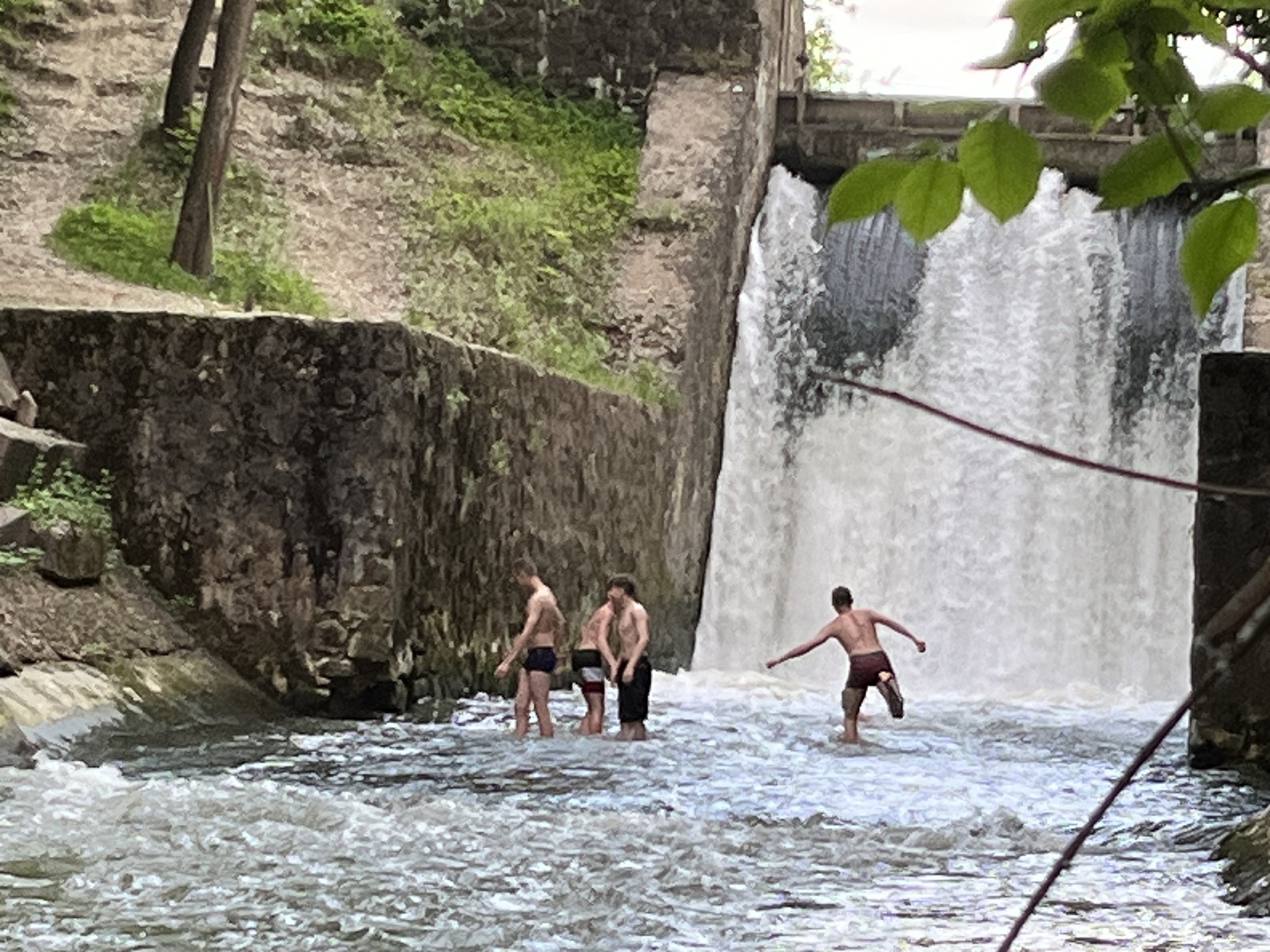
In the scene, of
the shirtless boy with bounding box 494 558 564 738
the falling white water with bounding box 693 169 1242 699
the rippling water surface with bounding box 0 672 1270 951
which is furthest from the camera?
the falling white water with bounding box 693 169 1242 699

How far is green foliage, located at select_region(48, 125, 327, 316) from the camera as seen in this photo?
556 inches

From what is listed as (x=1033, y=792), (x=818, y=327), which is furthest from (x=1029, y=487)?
(x=1033, y=792)

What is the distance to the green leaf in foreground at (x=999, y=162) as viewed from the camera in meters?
0.91

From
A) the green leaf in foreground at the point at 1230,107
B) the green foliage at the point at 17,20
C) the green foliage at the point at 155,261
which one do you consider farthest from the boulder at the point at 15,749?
the green foliage at the point at 17,20

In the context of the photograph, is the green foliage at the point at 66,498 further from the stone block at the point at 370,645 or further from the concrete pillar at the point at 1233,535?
the concrete pillar at the point at 1233,535

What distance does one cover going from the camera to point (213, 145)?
14.9m

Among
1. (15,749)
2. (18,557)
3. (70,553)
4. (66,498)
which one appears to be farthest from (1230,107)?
(66,498)

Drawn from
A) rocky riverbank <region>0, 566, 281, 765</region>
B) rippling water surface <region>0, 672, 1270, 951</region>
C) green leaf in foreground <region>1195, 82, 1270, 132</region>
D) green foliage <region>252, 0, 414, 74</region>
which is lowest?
rippling water surface <region>0, 672, 1270, 951</region>

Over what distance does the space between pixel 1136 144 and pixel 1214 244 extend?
0.24 feet

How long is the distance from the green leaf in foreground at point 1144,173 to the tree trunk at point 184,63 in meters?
16.6

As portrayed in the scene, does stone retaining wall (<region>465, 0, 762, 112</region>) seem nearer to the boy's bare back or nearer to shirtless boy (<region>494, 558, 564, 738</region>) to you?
the boy's bare back

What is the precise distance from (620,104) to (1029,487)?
6313mm

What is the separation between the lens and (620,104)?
760 inches

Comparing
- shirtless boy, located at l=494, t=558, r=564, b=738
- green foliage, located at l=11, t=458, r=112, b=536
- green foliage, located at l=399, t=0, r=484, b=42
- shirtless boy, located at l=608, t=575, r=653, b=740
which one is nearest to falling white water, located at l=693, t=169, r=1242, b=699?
green foliage, located at l=399, t=0, r=484, b=42
